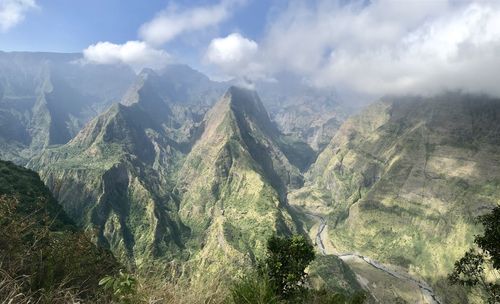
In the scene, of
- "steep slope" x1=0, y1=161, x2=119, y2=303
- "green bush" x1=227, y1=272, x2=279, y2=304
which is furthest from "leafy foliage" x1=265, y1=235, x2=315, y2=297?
"green bush" x1=227, y1=272, x2=279, y2=304

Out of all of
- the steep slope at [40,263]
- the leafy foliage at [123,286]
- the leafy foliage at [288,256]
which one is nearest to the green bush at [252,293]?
the leafy foliage at [123,286]

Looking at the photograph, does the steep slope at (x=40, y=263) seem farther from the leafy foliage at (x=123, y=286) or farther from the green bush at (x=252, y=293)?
the green bush at (x=252, y=293)

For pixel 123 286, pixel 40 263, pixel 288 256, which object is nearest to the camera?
pixel 123 286

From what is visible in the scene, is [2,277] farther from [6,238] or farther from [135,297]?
[135,297]

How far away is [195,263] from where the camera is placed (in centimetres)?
1104

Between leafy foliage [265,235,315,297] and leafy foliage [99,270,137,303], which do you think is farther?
leafy foliage [265,235,315,297]

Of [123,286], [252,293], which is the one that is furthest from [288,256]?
[123,286]

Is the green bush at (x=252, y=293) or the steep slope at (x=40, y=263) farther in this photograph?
the green bush at (x=252, y=293)

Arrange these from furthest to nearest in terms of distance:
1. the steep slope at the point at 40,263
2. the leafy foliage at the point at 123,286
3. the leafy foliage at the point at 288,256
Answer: the leafy foliage at the point at 288,256 → the steep slope at the point at 40,263 → the leafy foliage at the point at 123,286

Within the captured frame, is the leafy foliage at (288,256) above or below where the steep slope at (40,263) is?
below

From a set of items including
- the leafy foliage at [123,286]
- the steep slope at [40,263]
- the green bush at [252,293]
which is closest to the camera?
the leafy foliage at [123,286]

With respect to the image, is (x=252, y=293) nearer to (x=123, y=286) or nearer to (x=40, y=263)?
(x=123, y=286)

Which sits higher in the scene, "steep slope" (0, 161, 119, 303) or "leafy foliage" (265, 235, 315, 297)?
"steep slope" (0, 161, 119, 303)

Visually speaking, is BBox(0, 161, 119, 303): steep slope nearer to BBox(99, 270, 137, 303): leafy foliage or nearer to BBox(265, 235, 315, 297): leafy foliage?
BBox(99, 270, 137, 303): leafy foliage
